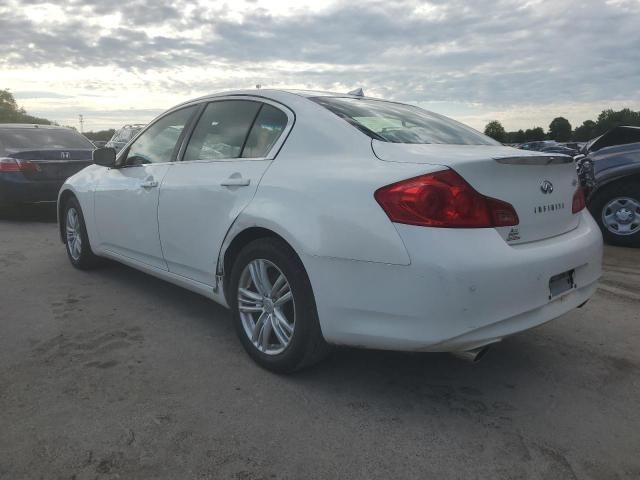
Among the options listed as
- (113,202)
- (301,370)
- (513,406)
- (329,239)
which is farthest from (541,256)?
(113,202)

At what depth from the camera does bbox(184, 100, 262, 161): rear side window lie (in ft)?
11.3

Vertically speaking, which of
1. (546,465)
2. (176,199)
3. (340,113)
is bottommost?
(546,465)

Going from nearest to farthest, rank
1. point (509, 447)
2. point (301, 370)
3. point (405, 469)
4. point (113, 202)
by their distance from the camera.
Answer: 1. point (405, 469)
2. point (509, 447)
3. point (301, 370)
4. point (113, 202)

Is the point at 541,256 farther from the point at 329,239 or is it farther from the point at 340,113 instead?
the point at 340,113

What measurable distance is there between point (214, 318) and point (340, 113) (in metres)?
1.76

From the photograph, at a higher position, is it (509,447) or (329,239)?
(329,239)

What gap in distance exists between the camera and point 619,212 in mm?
6820

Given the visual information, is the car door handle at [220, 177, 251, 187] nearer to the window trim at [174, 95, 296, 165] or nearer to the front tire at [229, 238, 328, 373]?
the window trim at [174, 95, 296, 165]

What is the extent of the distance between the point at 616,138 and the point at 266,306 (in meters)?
6.12

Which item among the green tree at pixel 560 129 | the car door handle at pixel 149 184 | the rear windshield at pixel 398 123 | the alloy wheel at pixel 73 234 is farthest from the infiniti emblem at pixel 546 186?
the green tree at pixel 560 129

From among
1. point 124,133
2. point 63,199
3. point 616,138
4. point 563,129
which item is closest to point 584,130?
point 563,129

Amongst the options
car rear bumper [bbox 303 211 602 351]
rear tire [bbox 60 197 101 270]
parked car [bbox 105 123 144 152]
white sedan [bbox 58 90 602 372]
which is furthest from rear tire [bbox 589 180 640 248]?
parked car [bbox 105 123 144 152]

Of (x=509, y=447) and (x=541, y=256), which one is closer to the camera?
(x=509, y=447)

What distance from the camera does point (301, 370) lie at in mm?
2918
